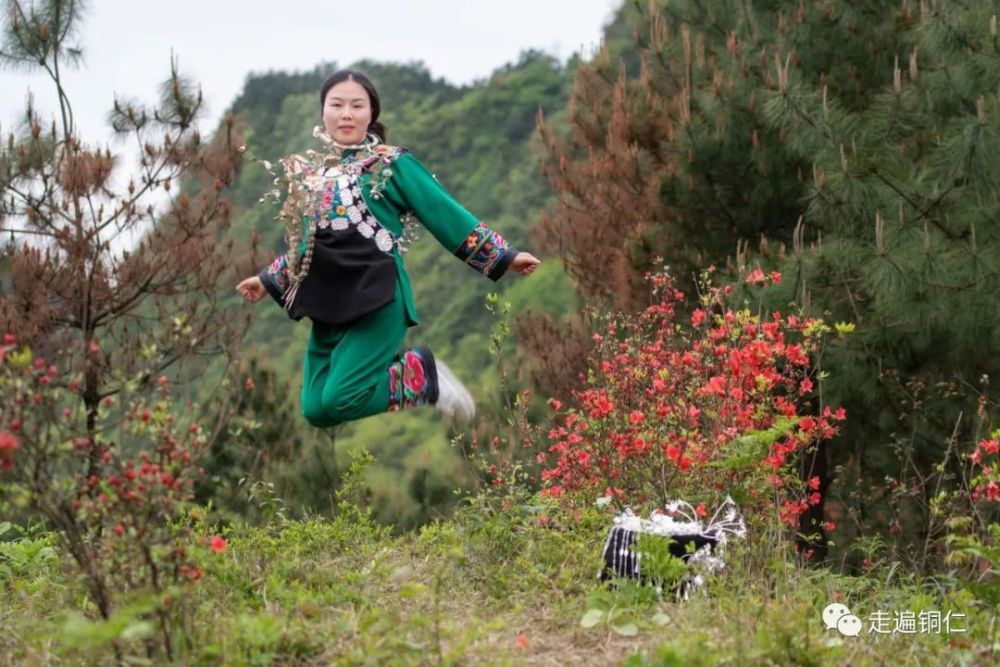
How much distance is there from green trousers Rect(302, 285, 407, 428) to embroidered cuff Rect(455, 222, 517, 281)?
310mm

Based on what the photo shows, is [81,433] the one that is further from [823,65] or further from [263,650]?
[823,65]

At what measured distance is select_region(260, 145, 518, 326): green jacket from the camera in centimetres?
497

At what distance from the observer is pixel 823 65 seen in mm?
9727

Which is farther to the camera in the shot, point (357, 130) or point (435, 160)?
point (435, 160)

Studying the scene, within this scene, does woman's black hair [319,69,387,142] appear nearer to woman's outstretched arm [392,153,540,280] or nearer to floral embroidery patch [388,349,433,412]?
woman's outstretched arm [392,153,540,280]

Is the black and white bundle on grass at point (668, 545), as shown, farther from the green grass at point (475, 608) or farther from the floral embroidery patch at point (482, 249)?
the floral embroidery patch at point (482, 249)

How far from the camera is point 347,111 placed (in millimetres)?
5027

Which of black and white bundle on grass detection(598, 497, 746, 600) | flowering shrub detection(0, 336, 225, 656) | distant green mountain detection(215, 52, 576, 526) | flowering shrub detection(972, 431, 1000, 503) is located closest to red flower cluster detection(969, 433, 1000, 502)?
flowering shrub detection(972, 431, 1000, 503)

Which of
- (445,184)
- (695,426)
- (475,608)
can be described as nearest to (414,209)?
(695,426)

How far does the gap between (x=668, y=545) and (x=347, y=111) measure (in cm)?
210

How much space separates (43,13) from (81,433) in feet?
19.1

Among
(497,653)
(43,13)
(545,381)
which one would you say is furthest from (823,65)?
(497,653)

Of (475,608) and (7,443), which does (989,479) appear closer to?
(475,608)

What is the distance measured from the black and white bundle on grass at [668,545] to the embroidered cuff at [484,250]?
3.90 ft
